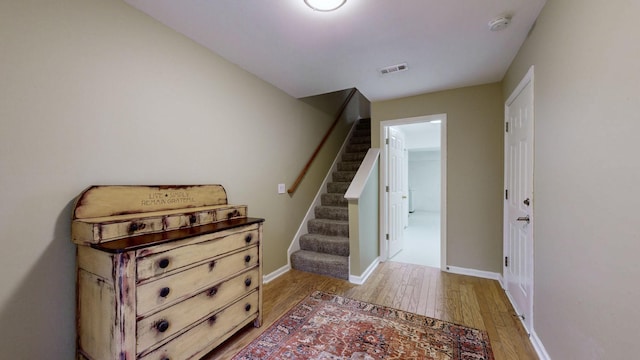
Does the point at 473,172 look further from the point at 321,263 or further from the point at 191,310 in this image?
the point at 191,310

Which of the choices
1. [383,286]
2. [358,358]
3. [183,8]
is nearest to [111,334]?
[358,358]

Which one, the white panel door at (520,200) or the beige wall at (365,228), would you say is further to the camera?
the beige wall at (365,228)

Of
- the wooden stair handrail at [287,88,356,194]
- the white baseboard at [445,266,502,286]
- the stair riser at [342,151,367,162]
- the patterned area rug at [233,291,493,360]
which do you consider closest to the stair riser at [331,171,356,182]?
the stair riser at [342,151,367,162]

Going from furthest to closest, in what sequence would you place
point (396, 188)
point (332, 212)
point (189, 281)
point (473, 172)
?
point (396, 188)
point (332, 212)
point (473, 172)
point (189, 281)

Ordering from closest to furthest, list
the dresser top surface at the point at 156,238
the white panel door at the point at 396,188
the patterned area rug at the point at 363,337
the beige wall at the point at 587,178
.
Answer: the beige wall at the point at 587,178
the dresser top surface at the point at 156,238
the patterned area rug at the point at 363,337
the white panel door at the point at 396,188

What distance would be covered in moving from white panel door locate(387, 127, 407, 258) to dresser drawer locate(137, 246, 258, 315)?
7.63ft

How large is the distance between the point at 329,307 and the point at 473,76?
9.30 ft

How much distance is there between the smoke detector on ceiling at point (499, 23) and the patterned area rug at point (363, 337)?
2.30 m

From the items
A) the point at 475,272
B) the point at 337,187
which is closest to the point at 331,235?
the point at 337,187

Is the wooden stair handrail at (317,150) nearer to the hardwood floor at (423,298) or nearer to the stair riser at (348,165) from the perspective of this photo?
the stair riser at (348,165)

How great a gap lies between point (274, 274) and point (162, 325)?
1717 mm

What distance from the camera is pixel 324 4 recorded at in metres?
1.59

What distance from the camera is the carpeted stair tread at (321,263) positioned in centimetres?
293

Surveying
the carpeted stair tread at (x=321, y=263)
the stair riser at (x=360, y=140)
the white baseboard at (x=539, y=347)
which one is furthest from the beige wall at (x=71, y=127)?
the stair riser at (x=360, y=140)
